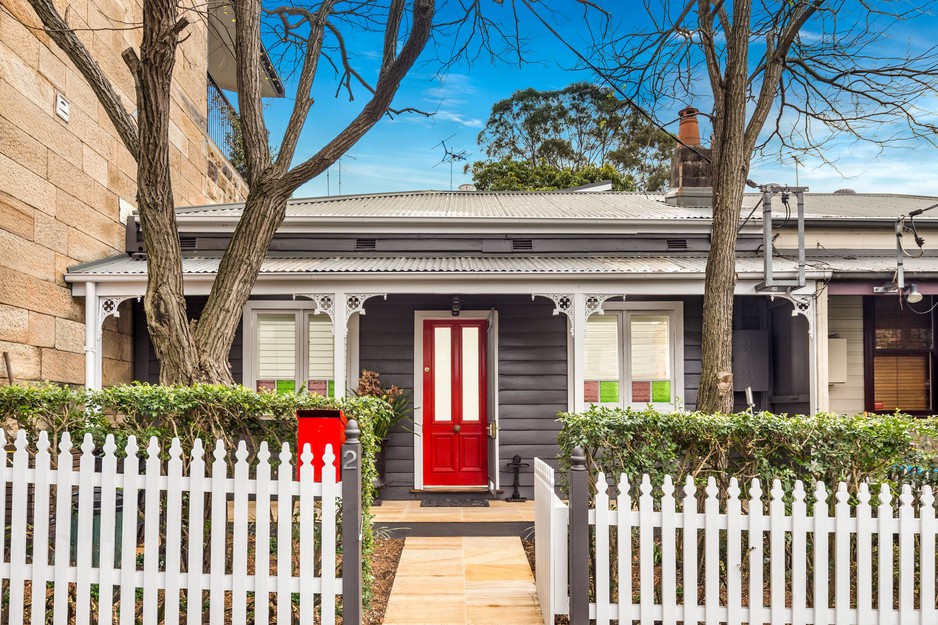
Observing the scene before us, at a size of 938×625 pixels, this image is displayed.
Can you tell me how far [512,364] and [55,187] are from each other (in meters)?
5.51

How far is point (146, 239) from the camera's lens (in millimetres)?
5809

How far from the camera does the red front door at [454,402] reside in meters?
9.39

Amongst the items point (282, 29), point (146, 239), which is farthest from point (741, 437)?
point (282, 29)

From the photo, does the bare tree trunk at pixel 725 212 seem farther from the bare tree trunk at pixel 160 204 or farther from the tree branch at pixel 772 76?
the bare tree trunk at pixel 160 204

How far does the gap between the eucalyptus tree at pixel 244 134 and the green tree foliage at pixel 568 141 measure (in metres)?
23.8

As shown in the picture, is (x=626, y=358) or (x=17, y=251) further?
(x=626, y=358)

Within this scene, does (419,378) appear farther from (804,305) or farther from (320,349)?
(804,305)

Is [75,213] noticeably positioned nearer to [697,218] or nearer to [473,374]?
[473,374]

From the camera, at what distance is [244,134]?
659 cm

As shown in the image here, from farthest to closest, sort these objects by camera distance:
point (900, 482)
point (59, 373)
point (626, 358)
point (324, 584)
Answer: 1. point (626, 358)
2. point (59, 373)
3. point (900, 482)
4. point (324, 584)

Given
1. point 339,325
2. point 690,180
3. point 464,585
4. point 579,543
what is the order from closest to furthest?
point 579,543 → point 464,585 → point 339,325 → point 690,180

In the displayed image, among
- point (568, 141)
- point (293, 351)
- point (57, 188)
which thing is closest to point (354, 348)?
point (293, 351)

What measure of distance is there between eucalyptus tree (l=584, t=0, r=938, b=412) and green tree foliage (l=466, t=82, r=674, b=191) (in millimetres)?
23060

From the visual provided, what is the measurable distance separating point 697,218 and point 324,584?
7542 mm
